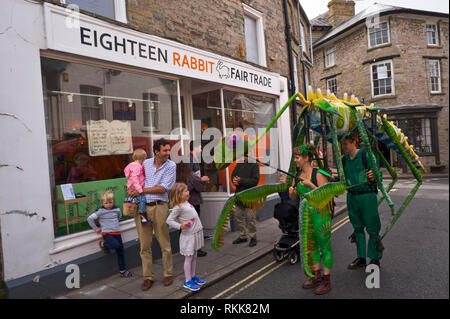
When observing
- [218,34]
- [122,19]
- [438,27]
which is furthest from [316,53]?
[438,27]

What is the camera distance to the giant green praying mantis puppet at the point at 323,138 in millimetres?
2966

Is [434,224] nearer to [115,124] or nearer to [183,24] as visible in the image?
[115,124]

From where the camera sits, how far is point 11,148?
3.65 meters

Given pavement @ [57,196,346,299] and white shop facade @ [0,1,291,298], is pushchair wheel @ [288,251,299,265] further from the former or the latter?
white shop facade @ [0,1,291,298]

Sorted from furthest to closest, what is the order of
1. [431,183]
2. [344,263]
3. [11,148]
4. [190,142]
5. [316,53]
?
1. [316,53]
2. [190,142]
3. [344,263]
4. [11,148]
5. [431,183]

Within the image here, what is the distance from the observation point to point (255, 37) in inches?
341

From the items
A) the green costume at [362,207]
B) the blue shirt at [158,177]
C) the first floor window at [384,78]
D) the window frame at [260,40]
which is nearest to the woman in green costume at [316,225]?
the green costume at [362,207]

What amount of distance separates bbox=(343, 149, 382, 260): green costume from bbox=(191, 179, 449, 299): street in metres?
0.28

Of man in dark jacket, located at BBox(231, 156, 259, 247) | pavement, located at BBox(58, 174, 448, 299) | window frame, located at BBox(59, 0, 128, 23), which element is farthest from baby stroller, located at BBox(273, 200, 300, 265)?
window frame, located at BBox(59, 0, 128, 23)

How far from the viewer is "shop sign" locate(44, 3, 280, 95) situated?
4184 mm

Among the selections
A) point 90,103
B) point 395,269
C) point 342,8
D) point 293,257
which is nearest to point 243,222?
point 293,257

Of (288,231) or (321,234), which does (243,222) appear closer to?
(288,231)

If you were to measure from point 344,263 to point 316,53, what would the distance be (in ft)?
40.1

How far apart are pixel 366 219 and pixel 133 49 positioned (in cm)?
440
